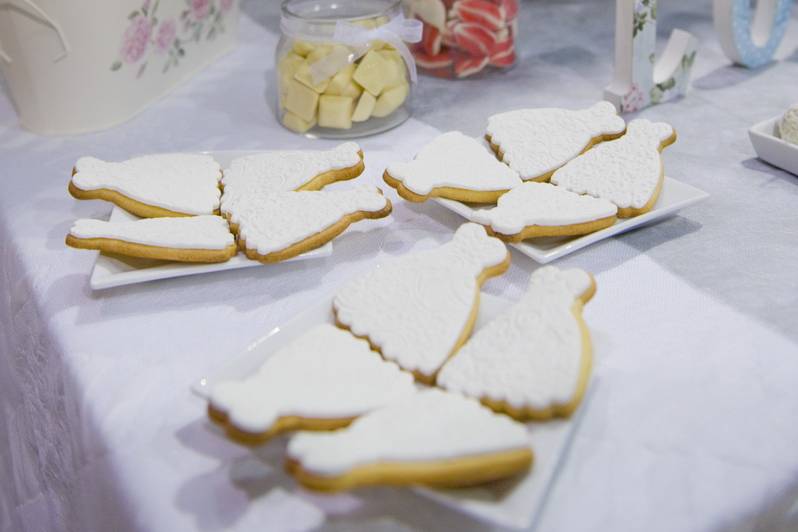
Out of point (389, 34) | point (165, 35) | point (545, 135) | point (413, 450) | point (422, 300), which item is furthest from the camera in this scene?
point (165, 35)

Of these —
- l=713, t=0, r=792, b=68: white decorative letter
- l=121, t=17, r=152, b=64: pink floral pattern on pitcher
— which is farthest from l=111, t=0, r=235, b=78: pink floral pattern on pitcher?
l=713, t=0, r=792, b=68: white decorative letter

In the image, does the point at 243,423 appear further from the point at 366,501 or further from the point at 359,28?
the point at 359,28

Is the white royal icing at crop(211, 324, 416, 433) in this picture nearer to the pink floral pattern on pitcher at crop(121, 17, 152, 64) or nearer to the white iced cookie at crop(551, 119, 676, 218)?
the white iced cookie at crop(551, 119, 676, 218)

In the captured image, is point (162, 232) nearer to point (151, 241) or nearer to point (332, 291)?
point (151, 241)

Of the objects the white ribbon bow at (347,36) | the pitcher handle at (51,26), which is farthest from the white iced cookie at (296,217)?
the pitcher handle at (51,26)

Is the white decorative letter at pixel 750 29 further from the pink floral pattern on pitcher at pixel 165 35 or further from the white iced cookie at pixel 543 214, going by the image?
the pink floral pattern on pitcher at pixel 165 35

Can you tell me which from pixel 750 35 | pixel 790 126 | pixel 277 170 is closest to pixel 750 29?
pixel 750 35

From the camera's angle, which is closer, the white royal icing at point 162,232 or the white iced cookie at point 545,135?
the white royal icing at point 162,232
